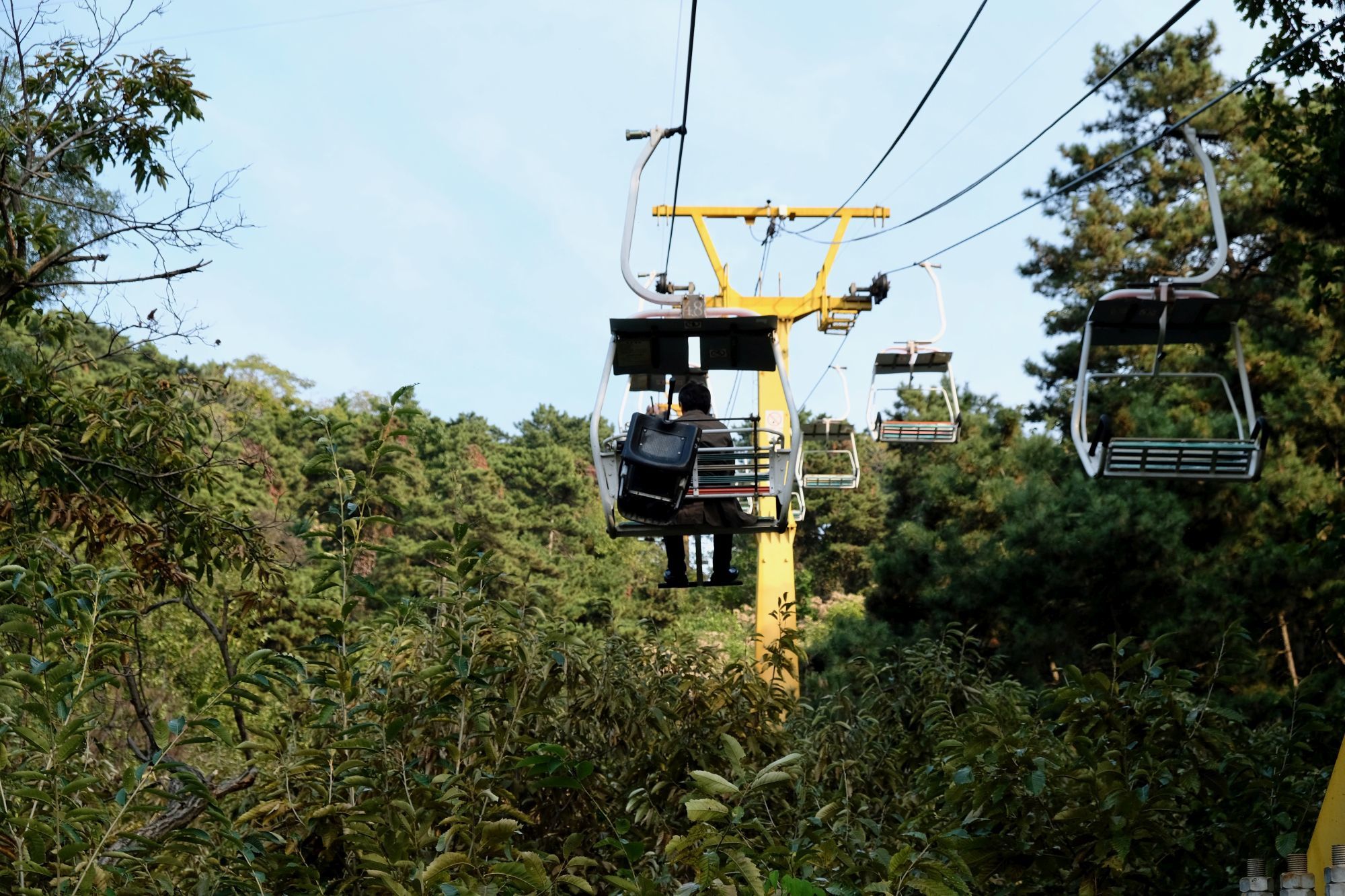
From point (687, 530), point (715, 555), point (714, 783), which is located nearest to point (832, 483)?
point (715, 555)

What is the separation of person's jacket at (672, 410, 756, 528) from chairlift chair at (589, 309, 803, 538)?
4cm

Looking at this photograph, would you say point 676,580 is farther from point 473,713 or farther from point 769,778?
point 769,778

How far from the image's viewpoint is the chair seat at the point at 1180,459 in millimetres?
7379

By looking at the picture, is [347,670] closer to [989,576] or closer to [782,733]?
[782,733]

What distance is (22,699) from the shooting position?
4.30 m

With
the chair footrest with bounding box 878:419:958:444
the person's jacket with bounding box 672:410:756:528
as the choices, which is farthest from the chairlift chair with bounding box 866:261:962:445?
the person's jacket with bounding box 672:410:756:528

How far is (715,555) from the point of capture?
8406mm

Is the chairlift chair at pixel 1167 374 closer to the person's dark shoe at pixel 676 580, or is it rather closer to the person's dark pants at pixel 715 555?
the person's dark pants at pixel 715 555

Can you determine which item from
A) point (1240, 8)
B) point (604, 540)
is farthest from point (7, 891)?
point (604, 540)

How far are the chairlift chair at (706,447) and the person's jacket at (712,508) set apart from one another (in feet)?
0.12

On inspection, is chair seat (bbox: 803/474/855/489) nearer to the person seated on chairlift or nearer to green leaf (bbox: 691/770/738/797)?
the person seated on chairlift

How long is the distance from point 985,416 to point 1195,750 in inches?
815

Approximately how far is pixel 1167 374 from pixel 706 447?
2.58 meters

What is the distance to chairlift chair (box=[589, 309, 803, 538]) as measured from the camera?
7.01 meters
